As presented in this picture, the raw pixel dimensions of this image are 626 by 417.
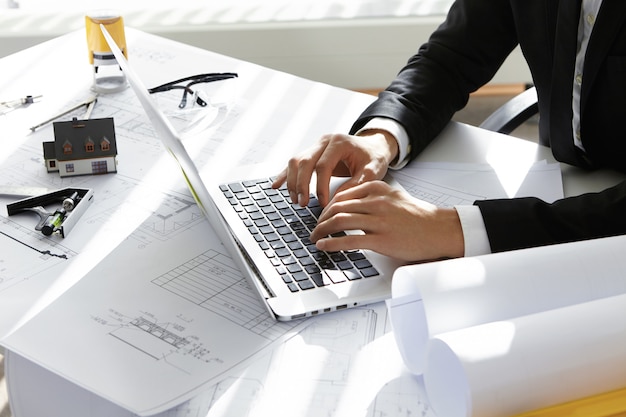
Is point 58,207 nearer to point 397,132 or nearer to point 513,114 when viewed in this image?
point 397,132

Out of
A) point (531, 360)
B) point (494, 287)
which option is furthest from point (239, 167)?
point (531, 360)

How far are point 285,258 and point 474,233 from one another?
272mm

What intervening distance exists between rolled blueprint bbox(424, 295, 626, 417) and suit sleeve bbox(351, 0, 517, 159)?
79 centimetres

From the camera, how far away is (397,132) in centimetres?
149

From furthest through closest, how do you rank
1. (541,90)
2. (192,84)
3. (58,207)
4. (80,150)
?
1. (192,84)
2. (541,90)
3. (80,150)
4. (58,207)

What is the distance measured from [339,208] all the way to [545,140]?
0.70 metres

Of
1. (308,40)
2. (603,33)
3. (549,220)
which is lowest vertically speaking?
(308,40)

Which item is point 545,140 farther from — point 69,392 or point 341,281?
point 69,392

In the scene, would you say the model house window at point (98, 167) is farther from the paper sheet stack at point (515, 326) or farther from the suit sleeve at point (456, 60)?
the paper sheet stack at point (515, 326)

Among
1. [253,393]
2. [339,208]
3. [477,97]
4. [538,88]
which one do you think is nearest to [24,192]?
[339,208]

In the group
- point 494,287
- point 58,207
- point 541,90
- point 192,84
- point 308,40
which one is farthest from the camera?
point 308,40

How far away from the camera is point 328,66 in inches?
124

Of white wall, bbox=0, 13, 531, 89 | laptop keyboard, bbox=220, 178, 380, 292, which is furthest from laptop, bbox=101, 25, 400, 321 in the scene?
white wall, bbox=0, 13, 531, 89

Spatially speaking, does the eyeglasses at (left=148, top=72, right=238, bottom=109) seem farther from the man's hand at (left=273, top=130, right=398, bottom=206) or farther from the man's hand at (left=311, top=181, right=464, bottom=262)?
the man's hand at (left=311, top=181, right=464, bottom=262)
